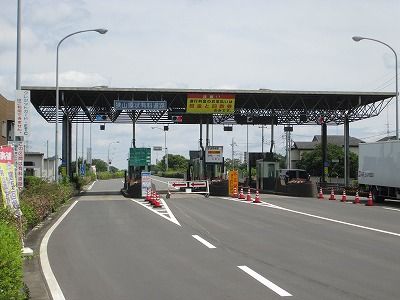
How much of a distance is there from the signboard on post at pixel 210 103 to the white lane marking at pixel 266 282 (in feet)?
105

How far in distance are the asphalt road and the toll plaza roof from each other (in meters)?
23.3

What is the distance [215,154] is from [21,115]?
3018cm

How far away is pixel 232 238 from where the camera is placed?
45.4 ft

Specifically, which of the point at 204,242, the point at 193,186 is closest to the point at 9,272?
the point at 204,242

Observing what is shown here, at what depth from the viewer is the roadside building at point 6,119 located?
40688 mm

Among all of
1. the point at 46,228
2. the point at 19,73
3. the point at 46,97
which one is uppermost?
the point at 46,97

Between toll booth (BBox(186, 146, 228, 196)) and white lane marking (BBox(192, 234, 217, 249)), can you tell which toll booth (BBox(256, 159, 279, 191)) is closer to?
toll booth (BBox(186, 146, 228, 196))

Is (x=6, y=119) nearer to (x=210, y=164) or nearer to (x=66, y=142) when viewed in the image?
(x=66, y=142)

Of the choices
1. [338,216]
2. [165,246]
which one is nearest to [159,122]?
[338,216]

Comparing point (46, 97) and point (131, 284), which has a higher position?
point (46, 97)

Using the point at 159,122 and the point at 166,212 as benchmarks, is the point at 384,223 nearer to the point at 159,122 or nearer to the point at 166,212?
the point at 166,212

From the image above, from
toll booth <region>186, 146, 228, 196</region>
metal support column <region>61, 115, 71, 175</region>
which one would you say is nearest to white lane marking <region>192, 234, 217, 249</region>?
toll booth <region>186, 146, 228, 196</region>

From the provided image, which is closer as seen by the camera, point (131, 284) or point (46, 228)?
point (131, 284)

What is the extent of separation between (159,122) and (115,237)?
109 ft
